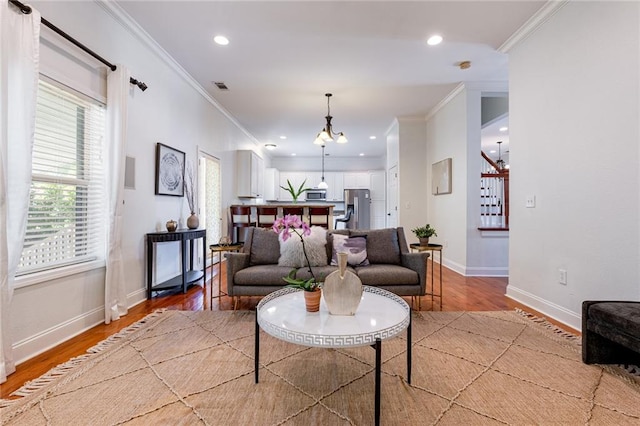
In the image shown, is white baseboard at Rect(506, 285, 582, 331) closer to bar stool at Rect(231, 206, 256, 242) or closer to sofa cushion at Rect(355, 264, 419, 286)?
sofa cushion at Rect(355, 264, 419, 286)

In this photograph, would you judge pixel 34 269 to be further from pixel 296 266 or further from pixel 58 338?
pixel 296 266

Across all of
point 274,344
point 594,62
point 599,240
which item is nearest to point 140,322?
point 274,344

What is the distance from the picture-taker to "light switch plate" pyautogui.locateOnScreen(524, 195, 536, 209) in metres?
2.92

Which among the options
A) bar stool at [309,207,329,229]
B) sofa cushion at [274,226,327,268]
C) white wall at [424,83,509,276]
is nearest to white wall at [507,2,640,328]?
white wall at [424,83,509,276]

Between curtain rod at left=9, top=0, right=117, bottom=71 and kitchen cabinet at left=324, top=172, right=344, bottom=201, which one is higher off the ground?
curtain rod at left=9, top=0, right=117, bottom=71

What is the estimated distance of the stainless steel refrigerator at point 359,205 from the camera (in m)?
8.69

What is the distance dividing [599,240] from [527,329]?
0.89m

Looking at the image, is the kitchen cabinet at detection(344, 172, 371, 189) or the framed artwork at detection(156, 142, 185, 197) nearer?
the framed artwork at detection(156, 142, 185, 197)

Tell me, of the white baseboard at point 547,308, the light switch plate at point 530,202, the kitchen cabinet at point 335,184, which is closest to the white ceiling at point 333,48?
the light switch plate at point 530,202

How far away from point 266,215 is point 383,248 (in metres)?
2.99

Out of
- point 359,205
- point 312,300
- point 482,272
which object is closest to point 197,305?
point 312,300

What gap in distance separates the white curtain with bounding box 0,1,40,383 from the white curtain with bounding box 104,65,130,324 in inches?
28.4

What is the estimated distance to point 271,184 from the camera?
9000 mm

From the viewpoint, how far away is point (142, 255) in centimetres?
316
